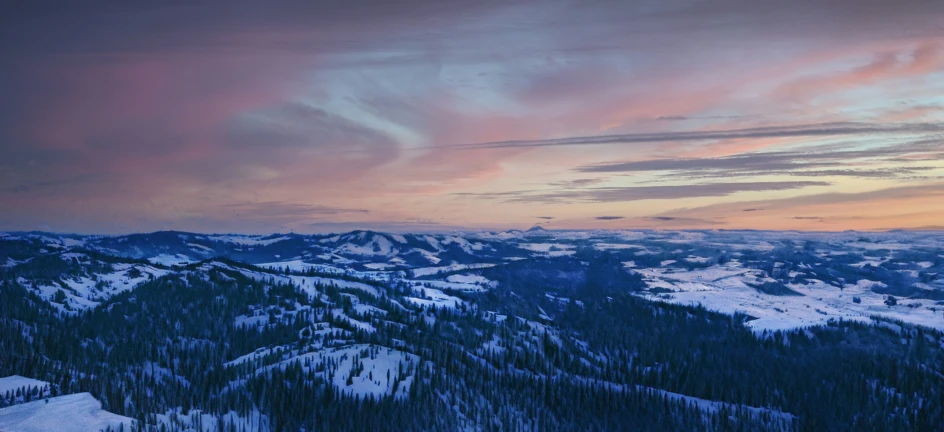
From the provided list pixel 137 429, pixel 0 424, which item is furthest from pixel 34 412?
pixel 137 429

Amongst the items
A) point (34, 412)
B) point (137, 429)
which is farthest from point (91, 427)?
point (34, 412)

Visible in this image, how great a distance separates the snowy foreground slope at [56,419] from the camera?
180 meters

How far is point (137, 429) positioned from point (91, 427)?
1178cm

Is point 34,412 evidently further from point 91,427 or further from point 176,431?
point 176,431

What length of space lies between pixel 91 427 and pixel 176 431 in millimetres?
22732

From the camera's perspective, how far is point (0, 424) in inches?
7013

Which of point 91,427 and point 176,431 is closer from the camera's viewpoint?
point 91,427

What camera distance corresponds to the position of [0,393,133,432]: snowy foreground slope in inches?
7077

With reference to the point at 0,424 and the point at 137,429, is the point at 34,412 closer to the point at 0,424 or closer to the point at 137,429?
the point at 0,424

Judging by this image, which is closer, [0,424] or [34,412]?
[0,424]

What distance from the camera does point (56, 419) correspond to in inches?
7318

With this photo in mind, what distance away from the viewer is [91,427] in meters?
183

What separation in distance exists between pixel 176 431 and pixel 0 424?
143 feet

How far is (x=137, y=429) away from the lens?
608 ft
